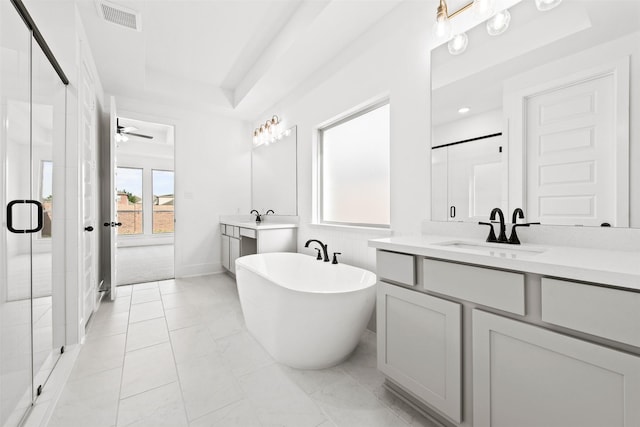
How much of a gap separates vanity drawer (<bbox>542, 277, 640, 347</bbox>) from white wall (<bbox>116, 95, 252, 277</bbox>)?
4277mm

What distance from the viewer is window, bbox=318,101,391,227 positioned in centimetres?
238

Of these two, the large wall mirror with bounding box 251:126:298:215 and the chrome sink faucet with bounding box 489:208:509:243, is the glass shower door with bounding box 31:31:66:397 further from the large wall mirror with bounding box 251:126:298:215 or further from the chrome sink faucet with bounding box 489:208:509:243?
the chrome sink faucet with bounding box 489:208:509:243

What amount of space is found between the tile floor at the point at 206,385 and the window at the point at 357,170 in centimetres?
113

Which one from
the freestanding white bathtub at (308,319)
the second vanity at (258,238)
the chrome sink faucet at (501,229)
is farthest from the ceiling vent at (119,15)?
the chrome sink faucet at (501,229)

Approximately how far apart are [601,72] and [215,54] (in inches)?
136

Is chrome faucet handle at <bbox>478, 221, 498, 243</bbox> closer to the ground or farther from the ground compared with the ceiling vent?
closer to the ground

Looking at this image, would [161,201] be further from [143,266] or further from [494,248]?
[494,248]

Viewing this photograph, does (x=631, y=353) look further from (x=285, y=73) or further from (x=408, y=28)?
(x=285, y=73)

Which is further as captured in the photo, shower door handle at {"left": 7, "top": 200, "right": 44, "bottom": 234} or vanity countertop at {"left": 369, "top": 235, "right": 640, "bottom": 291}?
shower door handle at {"left": 7, "top": 200, "right": 44, "bottom": 234}

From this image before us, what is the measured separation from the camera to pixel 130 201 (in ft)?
24.1

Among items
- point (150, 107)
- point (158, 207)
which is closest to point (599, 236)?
point (150, 107)

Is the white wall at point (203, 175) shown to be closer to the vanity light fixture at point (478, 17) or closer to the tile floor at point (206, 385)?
the tile floor at point (206, 385)

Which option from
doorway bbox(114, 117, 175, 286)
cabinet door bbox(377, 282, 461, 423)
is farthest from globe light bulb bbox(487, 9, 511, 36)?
doorway bbox(114, 117, 175, 286)

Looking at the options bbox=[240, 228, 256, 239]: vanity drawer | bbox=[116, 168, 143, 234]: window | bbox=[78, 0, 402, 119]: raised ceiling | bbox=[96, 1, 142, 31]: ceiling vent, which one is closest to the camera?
bbox=[96, 1, 142, 31]: ceiling vent
